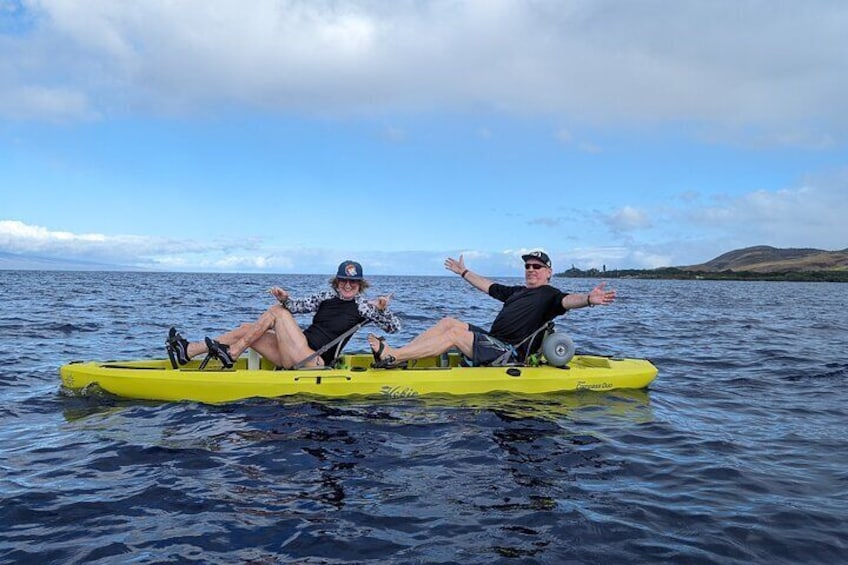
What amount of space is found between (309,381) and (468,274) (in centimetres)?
405

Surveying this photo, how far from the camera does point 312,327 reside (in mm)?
10102

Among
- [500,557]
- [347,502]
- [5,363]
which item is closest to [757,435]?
[500,557]

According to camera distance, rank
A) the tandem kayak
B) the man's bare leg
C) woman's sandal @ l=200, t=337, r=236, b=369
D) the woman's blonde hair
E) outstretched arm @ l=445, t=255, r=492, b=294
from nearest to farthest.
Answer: the tandem kayak
woman's sandal @ l=200, t=337, r=236, b=369
the man's bare leg
the woman's blonde hair
outstretched arm @ l=445, t=255, r=492, b=294

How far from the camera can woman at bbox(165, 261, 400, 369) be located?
31.6 feet

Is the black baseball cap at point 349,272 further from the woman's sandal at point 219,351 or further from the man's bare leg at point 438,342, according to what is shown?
the woman's sandal at point 219,351

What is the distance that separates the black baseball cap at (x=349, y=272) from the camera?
31.7ft

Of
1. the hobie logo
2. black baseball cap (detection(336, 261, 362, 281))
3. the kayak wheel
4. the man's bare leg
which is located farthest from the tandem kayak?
black baseball cap (detection(336, 261, 362, 281))

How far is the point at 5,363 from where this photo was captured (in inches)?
481

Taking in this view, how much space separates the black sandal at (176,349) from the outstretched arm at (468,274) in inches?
198

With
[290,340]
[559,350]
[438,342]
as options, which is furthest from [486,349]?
[290,340]

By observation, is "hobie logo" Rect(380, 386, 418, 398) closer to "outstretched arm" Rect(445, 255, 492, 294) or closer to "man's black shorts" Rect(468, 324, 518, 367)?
"man's black shorts" Rect(468, 324, 518, 367)

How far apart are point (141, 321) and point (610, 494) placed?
69.2 feet

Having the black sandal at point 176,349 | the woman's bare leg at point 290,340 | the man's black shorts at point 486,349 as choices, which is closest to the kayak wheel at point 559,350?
the man's black shorts at point 486,349

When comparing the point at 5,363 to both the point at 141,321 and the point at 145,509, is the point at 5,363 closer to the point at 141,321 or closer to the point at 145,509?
the point at 145,509
